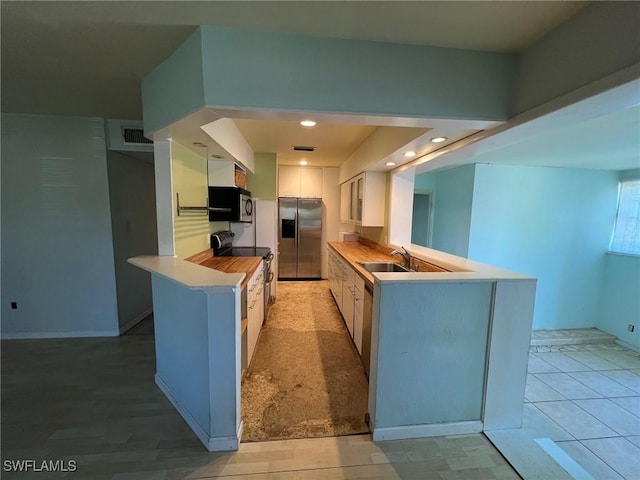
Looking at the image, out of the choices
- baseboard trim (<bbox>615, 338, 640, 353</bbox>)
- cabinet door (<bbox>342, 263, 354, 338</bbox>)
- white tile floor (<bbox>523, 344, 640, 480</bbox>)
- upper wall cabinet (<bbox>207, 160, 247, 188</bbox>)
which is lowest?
baseboard trim (<bbox>615, 338, 640, 353</bbox>)

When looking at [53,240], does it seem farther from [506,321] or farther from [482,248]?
[482,248]

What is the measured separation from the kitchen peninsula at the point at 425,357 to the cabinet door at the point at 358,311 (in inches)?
30.6

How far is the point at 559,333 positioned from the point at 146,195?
7.35 metres

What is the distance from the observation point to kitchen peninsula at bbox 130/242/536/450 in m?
1.67

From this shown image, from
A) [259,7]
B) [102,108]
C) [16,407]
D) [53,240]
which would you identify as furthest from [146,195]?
[259,7]

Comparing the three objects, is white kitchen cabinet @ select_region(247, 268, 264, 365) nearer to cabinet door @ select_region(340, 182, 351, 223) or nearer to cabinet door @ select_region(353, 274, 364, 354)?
cabinet door @ select_region(353, 274, 364, 354)

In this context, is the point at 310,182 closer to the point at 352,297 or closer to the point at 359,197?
the point at 359,197

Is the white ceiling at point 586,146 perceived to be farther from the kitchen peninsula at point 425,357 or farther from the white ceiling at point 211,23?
the kitchen peninsula at point 425,357

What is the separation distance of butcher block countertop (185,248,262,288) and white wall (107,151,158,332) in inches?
42.7

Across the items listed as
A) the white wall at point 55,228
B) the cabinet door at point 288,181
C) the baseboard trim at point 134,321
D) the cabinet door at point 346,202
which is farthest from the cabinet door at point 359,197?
the baseboard trim at point 134,321

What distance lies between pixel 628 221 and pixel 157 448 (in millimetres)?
7224

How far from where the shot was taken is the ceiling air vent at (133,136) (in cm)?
293

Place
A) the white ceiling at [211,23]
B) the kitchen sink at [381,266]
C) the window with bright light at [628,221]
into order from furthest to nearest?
1. the window with bright light at [628,221]
2. the kitchen sink at [381,266]
3. the white ceiling at [211,23]

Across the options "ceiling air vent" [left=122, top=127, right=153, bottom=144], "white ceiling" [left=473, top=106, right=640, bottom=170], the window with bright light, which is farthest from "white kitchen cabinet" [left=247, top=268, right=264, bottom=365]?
the window with bright light
